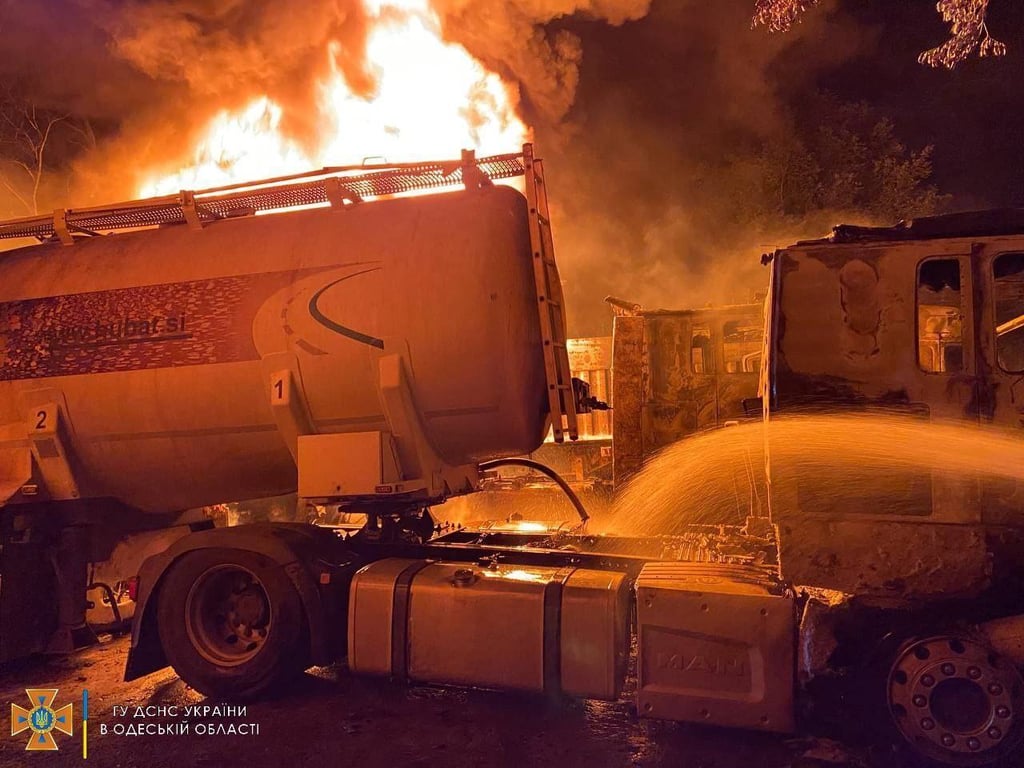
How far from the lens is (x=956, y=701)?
12.5 ft

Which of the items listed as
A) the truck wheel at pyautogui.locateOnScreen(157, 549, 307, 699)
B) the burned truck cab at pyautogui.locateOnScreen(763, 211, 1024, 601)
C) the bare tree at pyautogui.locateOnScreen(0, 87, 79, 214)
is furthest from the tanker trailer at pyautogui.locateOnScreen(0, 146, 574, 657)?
the bare tree at pyautogui.locateOnScreen(0, 87, 79, 214)

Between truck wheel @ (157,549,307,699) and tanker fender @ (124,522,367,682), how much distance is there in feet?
0.26

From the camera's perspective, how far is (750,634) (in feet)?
13.1

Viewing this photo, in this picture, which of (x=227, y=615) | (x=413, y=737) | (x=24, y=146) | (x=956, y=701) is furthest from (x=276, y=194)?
(x=24, y=146)

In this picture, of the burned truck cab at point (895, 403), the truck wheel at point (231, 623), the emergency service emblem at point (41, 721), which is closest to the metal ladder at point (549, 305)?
the burned truck cab at point (895, 403)

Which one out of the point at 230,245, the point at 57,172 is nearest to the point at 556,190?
the point at 57,172

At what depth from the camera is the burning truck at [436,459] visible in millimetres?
3914

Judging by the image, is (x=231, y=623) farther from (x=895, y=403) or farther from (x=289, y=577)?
(x=895, y=403)

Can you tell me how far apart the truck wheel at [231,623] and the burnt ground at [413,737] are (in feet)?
0.97

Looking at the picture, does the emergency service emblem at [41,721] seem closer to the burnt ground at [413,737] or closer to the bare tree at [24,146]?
the burnt ground at [413,737]

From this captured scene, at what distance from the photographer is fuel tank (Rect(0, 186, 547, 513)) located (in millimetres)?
5055

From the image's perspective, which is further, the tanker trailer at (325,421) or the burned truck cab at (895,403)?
the tanker trailer at (325,421)

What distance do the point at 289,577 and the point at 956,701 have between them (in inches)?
179

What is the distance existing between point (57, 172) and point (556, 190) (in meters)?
16.4
